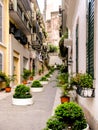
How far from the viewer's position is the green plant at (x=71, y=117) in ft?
17.5

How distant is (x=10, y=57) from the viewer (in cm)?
2295

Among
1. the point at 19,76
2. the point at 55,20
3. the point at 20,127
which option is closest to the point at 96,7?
the point at 20,127

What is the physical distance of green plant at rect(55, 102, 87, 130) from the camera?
17.5 ft

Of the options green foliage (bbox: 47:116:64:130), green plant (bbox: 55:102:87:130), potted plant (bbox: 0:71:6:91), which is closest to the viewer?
green foliage (bbox: 47:116:64:130)

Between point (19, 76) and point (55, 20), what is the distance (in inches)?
2727

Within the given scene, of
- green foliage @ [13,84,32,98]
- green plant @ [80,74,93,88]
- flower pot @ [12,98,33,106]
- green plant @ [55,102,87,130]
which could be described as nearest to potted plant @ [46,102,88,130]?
green plant @ [55,102,87,130]

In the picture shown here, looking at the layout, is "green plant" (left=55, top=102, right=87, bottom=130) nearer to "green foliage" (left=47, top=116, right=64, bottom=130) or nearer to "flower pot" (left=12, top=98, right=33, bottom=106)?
"green foliage" (left=47, top=116, right=64, bottom=130)

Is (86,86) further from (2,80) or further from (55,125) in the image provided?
(2,80)

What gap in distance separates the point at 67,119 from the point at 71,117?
94 mm

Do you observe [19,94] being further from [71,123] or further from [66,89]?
[71,123]

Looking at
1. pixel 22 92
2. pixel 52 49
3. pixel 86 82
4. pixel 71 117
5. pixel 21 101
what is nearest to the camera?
pixel 71 117

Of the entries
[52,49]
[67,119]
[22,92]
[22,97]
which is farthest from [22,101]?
[52,49]

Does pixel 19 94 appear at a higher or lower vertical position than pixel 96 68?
lower

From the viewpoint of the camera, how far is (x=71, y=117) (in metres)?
5.37
